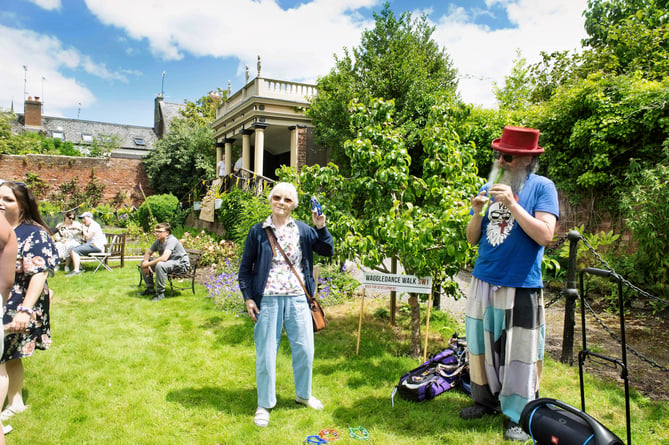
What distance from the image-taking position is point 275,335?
310 cm

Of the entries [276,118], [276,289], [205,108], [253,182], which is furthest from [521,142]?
[205,108]

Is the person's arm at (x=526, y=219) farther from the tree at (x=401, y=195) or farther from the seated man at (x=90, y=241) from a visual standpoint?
the seated man at (x=90, y=241)

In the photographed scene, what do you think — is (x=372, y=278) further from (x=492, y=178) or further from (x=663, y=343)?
(x=663, y=343)

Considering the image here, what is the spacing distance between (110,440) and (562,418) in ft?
9.82

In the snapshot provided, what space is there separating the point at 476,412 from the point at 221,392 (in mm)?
Answer: 2241

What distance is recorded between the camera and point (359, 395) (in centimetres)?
362

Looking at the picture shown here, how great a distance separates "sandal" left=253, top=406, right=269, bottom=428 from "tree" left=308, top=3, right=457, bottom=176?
12.5 metres

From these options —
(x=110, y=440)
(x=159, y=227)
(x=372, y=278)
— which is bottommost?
(x=110, y=440)

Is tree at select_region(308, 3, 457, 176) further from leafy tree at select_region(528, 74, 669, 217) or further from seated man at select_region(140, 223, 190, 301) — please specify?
seated man at select_region(140, 223, 190, 301)

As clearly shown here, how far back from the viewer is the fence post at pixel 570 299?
13.2ft

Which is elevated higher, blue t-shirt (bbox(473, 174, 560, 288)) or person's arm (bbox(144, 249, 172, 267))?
blue t-shirt (bbox(473, 174, 560, 288))

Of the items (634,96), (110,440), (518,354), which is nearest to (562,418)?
(518,354)

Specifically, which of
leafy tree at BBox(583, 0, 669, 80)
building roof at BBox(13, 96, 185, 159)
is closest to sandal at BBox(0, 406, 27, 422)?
leafy tree at BBox(583, 0, 669, 80)

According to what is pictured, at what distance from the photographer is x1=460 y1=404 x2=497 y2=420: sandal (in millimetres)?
3105
